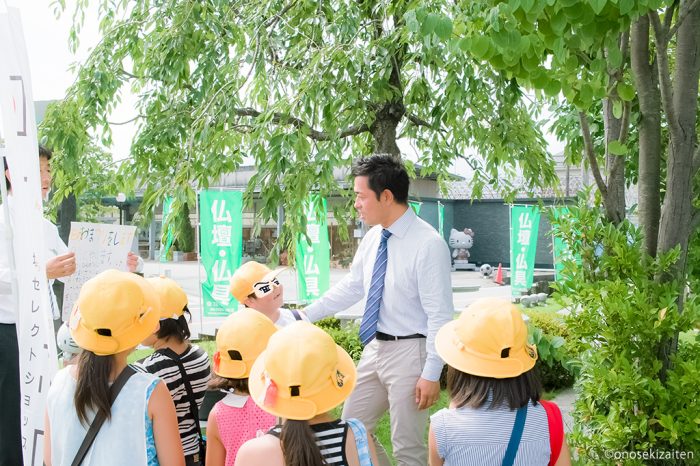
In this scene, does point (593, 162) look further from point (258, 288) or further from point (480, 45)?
point (258, 288)

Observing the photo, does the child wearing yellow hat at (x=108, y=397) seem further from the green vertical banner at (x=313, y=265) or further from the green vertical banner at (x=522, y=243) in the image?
the green vertical banner at (x=522, y=243)

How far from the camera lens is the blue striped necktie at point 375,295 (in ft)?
9.85

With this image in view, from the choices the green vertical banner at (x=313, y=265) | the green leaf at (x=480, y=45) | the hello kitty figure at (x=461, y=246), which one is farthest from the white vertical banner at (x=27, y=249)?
the hello kitty figure at (x=461, y=246)

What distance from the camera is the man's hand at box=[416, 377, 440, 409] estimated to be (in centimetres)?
277

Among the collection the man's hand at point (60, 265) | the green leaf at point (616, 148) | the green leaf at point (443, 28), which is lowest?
the man's hand at point (60, 265)

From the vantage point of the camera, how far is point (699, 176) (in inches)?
125

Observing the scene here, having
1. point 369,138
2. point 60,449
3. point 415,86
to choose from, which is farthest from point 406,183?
point 369,138

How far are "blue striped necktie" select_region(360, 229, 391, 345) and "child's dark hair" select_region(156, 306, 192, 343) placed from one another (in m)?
0.78

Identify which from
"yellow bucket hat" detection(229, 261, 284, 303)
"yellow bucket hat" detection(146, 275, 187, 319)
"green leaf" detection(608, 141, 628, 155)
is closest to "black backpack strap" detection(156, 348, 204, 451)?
"yellow bucket hat" detection(146, 275, 187, 319)

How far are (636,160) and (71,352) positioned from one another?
3.24 metres

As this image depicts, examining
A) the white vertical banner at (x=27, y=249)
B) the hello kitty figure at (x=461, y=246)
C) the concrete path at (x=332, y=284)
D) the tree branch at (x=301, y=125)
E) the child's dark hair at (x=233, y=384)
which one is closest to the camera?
the child's dark hair at (x=233, y=384)

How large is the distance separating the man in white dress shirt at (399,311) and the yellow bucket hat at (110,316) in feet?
3.92

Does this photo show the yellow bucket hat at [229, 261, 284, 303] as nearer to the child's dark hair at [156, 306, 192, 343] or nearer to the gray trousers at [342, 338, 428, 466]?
the child's dark hair at [156, 306, 192, 343]

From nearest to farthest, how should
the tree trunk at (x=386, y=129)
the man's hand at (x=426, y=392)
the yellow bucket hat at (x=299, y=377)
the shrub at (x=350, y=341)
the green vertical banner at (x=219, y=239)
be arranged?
1. the yellow bucket hat at (x=299, y=377)
2. the man's hand at (x=426, y=392)
3. the tree trunk at (x=386, y=129)
4. the shrub at (x=350, y=341)
5. the green vertical banner at (x=219, y=239)
